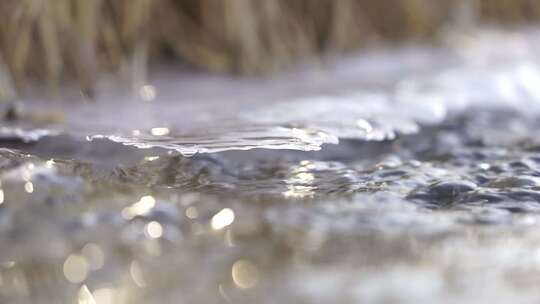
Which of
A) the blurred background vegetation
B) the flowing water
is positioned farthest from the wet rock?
the blurred background vegetation

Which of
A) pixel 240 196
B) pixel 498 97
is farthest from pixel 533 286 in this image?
pixel 498 97

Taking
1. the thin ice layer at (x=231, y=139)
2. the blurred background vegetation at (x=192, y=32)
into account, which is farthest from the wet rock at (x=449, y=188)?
the blurred background vegetation at (x=192, y=32)

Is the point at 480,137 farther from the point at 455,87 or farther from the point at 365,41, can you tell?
the point at 365,41

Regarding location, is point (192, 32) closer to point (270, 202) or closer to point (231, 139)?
point (231, 139)

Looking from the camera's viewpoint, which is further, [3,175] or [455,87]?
[455,87]

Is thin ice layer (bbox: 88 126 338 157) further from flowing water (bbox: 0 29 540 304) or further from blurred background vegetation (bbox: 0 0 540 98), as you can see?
blurred background vegetation (bbox: 0 0 540 98)

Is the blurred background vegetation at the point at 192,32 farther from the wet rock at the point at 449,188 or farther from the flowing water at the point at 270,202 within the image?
the wet rock at the point at 449,188

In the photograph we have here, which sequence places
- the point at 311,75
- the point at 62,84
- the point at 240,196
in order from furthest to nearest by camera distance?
1. the point at 311,75
2. the point at 62,84
3. the point at 240,196
